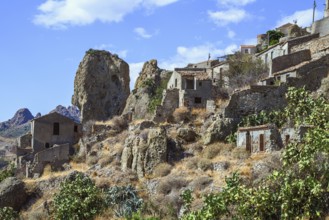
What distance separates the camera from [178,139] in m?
45.4

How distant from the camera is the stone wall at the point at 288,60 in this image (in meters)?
50.9

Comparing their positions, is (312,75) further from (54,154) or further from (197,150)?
(54,154)

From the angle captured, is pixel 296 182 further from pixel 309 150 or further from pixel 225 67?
pixel 225 67

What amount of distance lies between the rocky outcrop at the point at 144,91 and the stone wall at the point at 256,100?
10424 mm

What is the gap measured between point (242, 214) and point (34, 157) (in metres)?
33.2

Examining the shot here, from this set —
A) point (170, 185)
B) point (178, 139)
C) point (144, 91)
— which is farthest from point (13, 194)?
point (144, 91)

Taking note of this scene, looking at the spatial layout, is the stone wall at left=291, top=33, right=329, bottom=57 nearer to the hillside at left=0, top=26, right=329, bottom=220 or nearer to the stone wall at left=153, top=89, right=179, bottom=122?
the hillside at left=0, top=26, right=329, bottom=220

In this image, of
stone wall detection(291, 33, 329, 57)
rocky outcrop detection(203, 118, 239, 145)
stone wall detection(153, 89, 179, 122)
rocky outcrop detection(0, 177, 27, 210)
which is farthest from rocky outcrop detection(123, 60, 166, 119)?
stone wall detection(291, 33, 329, 57)

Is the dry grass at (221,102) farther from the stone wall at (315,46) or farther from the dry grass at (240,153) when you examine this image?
the stone wall at (315,46)

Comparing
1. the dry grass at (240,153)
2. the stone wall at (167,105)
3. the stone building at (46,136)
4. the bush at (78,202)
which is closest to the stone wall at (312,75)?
the dry grass at (240,153)

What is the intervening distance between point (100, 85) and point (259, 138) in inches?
1290

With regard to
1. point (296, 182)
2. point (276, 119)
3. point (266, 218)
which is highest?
point (276, 119)

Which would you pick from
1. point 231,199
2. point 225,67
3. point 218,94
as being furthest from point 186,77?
point 231,199

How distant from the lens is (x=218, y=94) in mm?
52125
